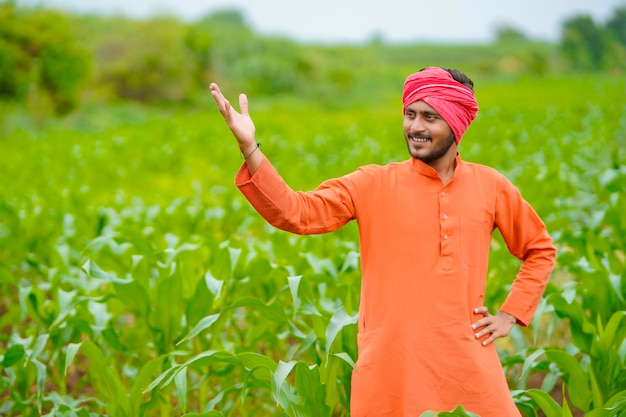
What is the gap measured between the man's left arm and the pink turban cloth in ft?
0.90

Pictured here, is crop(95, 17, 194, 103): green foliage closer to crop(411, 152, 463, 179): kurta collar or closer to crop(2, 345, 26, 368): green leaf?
crop(2, 345, 26, 368): green leaf

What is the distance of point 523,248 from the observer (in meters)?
2.63

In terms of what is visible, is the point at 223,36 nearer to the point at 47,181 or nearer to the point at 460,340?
the point at 47,181

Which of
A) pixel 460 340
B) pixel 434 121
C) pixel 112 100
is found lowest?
pixel 460 340

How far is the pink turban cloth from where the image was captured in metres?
2.42

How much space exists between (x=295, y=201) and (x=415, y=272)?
1.38 ft

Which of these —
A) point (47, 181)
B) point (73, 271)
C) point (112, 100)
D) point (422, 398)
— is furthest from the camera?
point (112, 100)

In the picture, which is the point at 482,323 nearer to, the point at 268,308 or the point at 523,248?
the point at 523,248

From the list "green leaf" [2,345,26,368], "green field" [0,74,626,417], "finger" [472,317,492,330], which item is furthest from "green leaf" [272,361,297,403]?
"green leaf" [2,345,26,368]

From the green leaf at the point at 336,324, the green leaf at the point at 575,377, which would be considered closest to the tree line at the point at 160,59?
the green leaf at the point at 336,324

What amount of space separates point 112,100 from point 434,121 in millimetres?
30210

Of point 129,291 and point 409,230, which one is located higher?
point 409,230

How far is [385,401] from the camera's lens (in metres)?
2.41

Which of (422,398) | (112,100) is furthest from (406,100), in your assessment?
(112,100)
